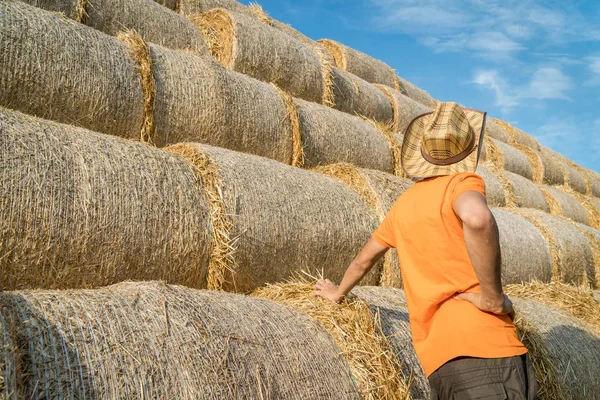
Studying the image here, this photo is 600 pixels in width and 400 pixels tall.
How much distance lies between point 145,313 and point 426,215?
1034mm

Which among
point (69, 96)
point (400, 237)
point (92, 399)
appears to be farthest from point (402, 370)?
point (69, 96)

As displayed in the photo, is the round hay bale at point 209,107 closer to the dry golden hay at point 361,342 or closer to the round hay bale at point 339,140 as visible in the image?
the round hay bale at point 339,140

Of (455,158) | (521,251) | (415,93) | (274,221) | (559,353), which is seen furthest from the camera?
(415,93)

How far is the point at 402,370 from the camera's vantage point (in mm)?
2566

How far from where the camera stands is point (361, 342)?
2.40 meters

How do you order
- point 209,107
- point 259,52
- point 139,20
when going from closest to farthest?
point 209,107 < point 139,20 < point 259,52

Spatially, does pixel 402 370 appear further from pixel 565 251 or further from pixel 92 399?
pixel 565 251

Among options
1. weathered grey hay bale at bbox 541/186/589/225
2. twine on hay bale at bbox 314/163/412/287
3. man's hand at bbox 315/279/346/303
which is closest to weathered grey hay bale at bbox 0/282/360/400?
man's hand at bbox 315/279/346/303

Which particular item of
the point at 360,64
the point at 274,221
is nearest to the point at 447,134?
the point at 274,221

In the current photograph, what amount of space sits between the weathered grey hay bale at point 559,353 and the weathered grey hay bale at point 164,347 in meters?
1.54

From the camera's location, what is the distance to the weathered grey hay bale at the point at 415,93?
28.1 feet

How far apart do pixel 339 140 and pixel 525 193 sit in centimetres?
355

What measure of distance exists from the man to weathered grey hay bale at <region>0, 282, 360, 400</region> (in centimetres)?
47

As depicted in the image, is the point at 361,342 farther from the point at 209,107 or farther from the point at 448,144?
the point at 209,107
